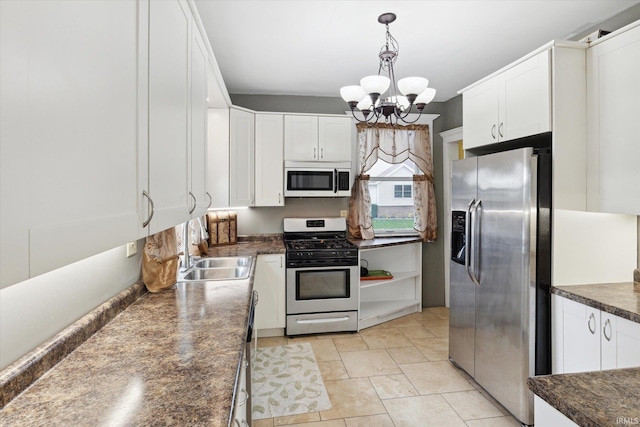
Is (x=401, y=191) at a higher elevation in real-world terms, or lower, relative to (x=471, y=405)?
higher

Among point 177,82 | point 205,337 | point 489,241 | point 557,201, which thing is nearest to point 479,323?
point 489,241

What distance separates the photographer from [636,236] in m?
2.22

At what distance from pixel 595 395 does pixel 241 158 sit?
331 centimetres

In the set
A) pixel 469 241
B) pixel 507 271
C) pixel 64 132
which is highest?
pixel 64 132

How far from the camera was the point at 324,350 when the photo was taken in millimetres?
3275

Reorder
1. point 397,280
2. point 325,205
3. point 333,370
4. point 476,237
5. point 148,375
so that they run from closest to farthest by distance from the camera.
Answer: point 148,375 < point 476,237 < point 333,370 < point 397,280 < point 325,205

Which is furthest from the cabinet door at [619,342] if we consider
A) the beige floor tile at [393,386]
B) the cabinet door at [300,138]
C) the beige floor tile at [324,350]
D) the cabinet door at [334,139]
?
the cabinet door at [300,138]

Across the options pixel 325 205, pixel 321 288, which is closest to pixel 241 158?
pixel 325 205

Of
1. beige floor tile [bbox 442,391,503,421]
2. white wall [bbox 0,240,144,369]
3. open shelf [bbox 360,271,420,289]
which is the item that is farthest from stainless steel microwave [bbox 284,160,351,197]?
white wall [bbox 0,240,144,369]

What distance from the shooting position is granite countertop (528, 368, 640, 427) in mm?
827

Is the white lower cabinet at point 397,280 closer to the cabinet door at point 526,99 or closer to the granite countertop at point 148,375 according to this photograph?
the cabinet door at point 526,99

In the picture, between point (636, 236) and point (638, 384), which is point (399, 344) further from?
point (638, 384)

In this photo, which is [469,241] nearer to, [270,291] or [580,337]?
[580,337]

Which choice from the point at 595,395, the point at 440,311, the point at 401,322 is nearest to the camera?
the point at 595,395
